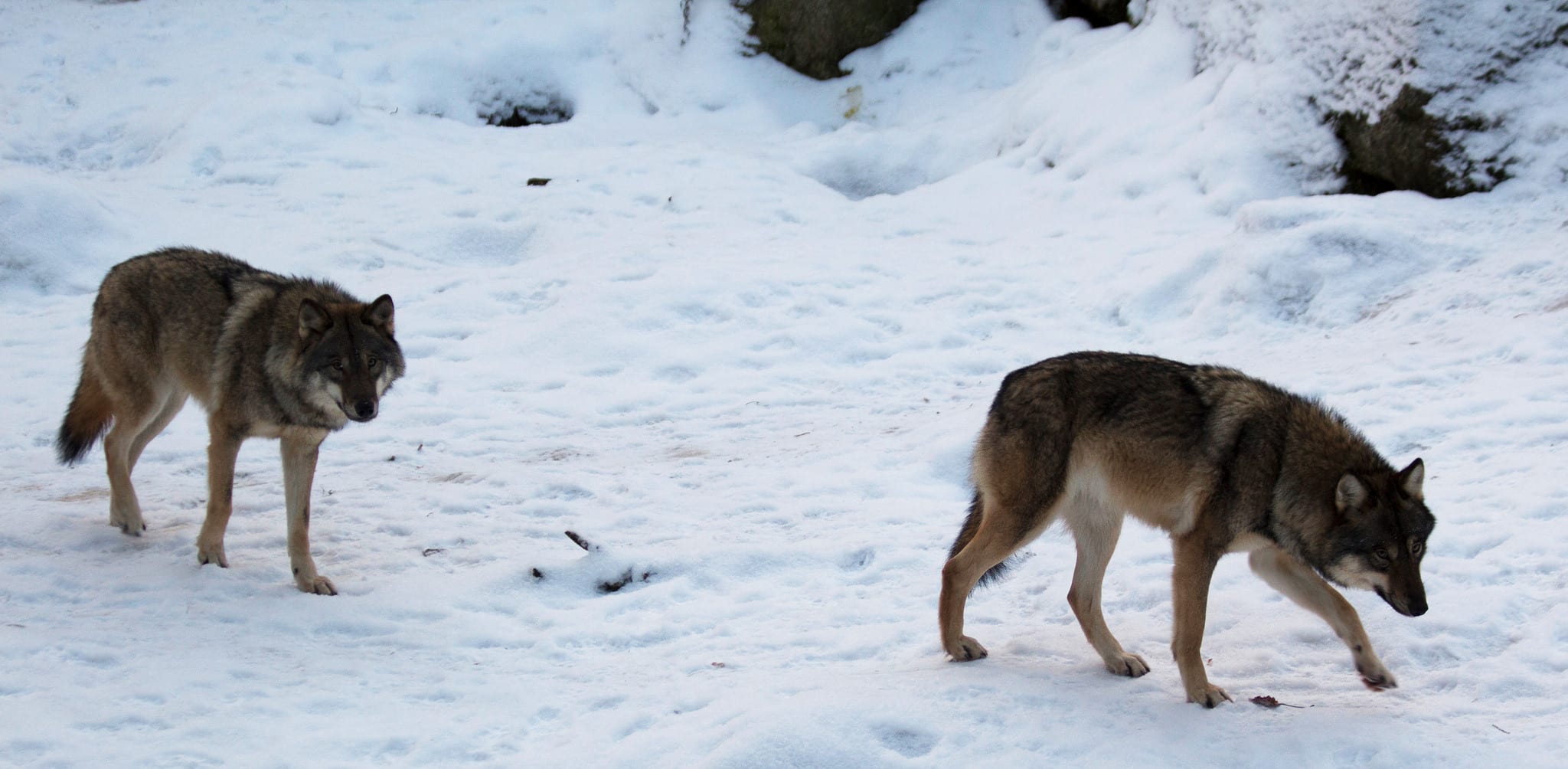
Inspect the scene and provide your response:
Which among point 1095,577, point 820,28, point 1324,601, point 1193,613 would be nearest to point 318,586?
point 1095,577

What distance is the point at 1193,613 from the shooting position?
4.91 metres

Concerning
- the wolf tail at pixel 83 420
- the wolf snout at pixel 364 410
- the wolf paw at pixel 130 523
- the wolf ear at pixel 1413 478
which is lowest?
the wolf paw at pixel 130 523

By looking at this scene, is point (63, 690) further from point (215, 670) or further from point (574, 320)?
point (574, 320)

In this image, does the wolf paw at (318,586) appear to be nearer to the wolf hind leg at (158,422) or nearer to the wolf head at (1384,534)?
the wolf hind leg at (158,422)

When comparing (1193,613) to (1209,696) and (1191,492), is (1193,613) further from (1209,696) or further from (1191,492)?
(1191,492)

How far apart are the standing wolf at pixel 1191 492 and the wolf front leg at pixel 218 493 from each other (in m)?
3.97

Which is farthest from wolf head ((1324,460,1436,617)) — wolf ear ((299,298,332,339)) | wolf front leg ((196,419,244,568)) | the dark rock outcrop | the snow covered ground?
the dark rock outcrop

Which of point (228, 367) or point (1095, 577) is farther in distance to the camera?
point (228, 367)

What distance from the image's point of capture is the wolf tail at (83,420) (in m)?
7.29

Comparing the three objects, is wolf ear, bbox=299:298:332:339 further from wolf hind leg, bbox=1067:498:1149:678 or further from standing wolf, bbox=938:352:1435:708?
A: wolf hind leg, bbox=1067:498:1149:678

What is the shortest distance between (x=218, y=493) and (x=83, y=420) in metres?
1.51

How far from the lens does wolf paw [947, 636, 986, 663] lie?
538 centimetres

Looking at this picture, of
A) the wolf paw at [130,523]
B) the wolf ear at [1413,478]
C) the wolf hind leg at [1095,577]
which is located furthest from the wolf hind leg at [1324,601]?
the wolf paw at [130,523]

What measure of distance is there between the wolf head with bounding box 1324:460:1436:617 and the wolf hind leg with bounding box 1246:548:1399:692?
26cm
